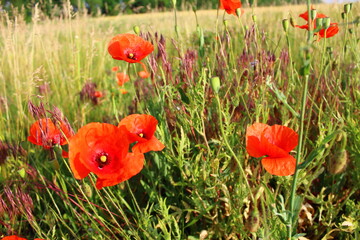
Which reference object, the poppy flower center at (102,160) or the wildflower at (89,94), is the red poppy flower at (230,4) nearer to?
the poppy flower center at (102,160)

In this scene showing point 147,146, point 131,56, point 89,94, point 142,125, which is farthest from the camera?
point 89,94

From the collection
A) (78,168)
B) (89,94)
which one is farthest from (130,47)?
(89,94)

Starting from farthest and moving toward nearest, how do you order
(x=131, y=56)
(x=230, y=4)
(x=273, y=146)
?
(x=230, y=4) < (x=131, y=56) < (x=273, y=146)

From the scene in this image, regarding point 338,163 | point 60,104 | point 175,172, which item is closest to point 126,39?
point 175,172

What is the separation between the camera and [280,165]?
3.17 ft

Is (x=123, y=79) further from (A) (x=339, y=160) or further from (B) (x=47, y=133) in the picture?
(A) (x=339, y=160)

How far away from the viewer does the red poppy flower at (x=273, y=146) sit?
96 centimetres

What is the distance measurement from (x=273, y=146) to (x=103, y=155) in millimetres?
557

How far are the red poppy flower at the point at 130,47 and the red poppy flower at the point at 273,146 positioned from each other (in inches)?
21.8

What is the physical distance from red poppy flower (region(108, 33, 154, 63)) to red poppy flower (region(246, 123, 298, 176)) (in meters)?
0.55

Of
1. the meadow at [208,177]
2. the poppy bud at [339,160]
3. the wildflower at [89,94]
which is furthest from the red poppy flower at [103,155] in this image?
the wildflower at [89,94]

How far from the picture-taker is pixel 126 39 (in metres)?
1.38

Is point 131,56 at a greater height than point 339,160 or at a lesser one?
greater

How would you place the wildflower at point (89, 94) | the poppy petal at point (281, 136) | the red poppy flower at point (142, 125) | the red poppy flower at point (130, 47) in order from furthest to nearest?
the wildflower at point (89, 94), the red poppy flower at point (130, 47), the red poppy flower at point (142, 125), the poppy petal at point (281, 136)
